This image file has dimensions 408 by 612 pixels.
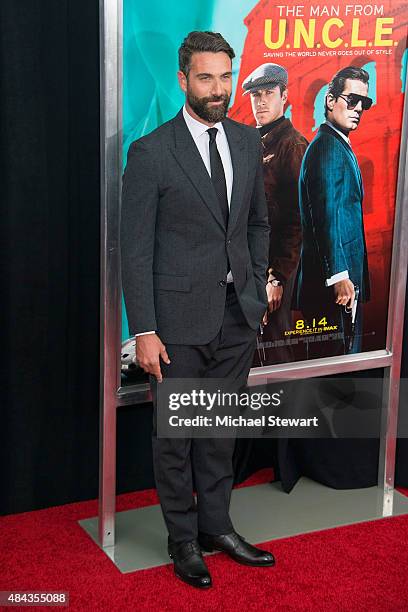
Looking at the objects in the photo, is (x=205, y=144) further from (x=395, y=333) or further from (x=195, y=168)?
(x=395, y=333)

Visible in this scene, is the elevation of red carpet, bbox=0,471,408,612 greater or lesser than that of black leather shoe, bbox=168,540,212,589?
lesser

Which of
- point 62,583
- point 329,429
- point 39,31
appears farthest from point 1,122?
point 329,429

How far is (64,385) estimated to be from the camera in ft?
10.4

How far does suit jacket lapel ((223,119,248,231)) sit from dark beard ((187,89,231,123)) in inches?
4.7

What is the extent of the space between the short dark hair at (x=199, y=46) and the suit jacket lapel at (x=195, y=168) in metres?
0.18

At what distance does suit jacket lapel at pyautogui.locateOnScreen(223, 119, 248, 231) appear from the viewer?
8.80 ft

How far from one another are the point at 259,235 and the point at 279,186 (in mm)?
232

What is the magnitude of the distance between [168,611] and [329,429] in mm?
1115

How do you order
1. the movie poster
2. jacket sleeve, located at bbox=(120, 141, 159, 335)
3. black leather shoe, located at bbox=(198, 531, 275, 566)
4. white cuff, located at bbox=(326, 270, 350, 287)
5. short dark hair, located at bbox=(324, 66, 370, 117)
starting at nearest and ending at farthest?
jacket sleeve, located at bbox=(120, 141, 159, 335) < the movie poster < black leather shoe, located at bbox=(198, 531, 275, 566) < short dark hair, located at bbox=(324, 66, 370, 117) < white cuff, located at bbox=(326, 270, 350, 287)

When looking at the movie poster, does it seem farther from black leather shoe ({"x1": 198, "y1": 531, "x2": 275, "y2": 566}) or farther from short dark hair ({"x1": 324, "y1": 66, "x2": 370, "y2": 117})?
black leather shoe ({"x1": 198, "y1": 531, "x2": 275, "y2": 566})

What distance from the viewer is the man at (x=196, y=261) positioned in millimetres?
2590

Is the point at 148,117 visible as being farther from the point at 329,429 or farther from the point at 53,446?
the point at 329,429

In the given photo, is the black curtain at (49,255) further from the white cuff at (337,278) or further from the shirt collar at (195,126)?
the white cuff at (337,278)

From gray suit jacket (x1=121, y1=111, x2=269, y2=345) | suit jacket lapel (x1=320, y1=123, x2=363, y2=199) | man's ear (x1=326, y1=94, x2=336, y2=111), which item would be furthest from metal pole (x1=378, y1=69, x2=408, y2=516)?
gray suit jacket (x1=121, y1=111, x2=269, y2=345)
